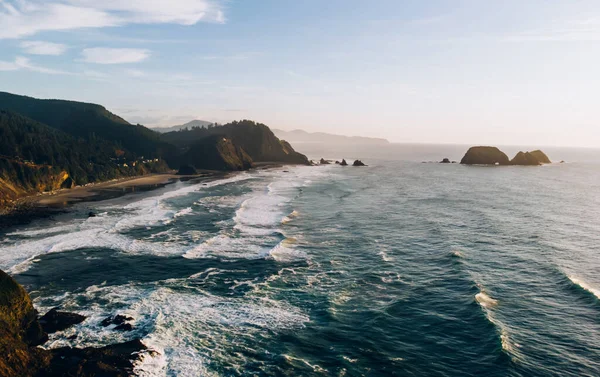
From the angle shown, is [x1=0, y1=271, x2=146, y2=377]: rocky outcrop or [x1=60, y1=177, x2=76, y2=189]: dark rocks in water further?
[x1=60, y1=177, x2=76, y2=189]: dark rocks in water

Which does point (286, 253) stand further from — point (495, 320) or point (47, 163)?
point (47, 163)

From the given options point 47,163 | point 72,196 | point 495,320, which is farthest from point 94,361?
point 47,163

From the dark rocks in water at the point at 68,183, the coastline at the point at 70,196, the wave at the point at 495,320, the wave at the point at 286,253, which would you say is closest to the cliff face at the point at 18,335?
the wave at the point at 286,253

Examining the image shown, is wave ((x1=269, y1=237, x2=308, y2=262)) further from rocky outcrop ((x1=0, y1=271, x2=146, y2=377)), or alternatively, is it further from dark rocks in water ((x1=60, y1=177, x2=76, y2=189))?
dark rocks in water ((x1=60, y1=177, x2=76, y2=189))

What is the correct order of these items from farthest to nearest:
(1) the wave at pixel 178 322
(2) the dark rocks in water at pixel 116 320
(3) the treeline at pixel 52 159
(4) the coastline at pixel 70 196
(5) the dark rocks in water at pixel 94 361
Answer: (3) the treeline at pixel 52 159, (4) the coastline at pixel 70 196, (2) the dark rocks in water at pixel 116 320, (1) the wave at pixel 178 322, (5) the dark rocks in water at pixel 94 361

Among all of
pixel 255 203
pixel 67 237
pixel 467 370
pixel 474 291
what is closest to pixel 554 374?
pixel 467 370

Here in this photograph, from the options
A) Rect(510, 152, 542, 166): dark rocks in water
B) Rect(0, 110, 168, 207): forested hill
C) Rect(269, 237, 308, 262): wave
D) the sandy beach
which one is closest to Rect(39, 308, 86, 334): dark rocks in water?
Rect(269, 237, 308, 262): wave

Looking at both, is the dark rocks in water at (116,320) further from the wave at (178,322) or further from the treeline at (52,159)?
the treeline at (52,159)
